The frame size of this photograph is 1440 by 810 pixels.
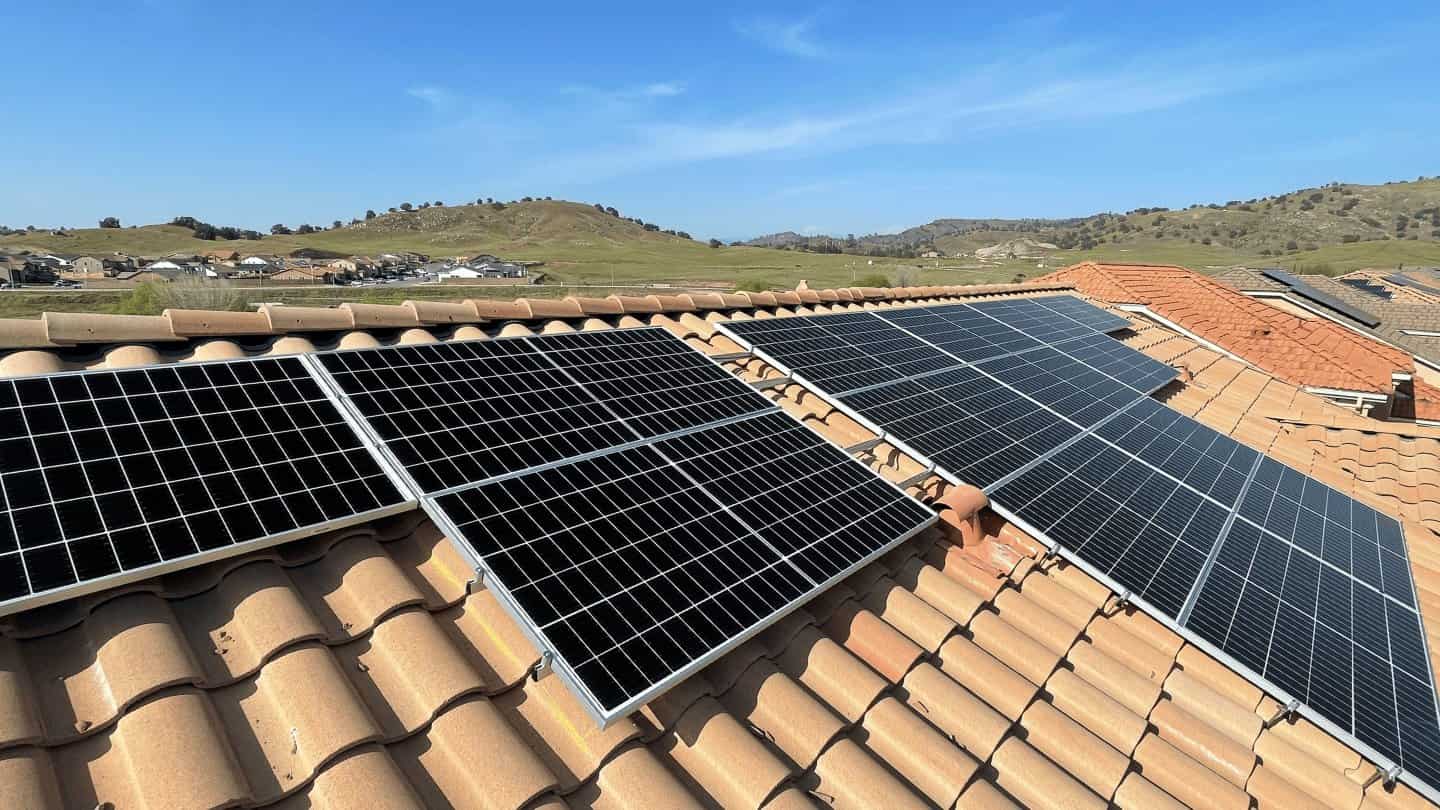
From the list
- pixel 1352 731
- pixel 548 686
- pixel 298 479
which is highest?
pixel 298 479

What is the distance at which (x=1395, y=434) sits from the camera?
15969 mm

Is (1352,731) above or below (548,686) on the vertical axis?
below

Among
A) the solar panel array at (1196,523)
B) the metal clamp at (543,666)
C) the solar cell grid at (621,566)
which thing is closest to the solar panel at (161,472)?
the solar cell grid at (621,566)

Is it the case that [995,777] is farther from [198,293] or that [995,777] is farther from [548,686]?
[198,293]

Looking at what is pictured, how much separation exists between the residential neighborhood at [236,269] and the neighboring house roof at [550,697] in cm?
7892

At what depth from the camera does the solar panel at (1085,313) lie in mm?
20453

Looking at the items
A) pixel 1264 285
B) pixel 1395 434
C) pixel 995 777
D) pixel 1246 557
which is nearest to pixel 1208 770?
pixel 995 777

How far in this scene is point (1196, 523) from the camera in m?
8.34

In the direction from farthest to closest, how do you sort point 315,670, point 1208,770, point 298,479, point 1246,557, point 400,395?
point 1246,557 → point 400,395 → point 1208,770 → point 298,479 → point 315,670

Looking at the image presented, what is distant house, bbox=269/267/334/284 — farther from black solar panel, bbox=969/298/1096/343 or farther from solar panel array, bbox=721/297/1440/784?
solar panel array, bbox=721/297/1440/784

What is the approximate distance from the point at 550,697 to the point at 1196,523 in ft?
28.9

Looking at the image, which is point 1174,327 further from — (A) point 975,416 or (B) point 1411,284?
(B) point 1411,284

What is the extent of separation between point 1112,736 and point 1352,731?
7.21 feet

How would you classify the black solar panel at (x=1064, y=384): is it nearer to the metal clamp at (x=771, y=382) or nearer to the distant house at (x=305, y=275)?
the metal clamp at (x=771, y=382)
